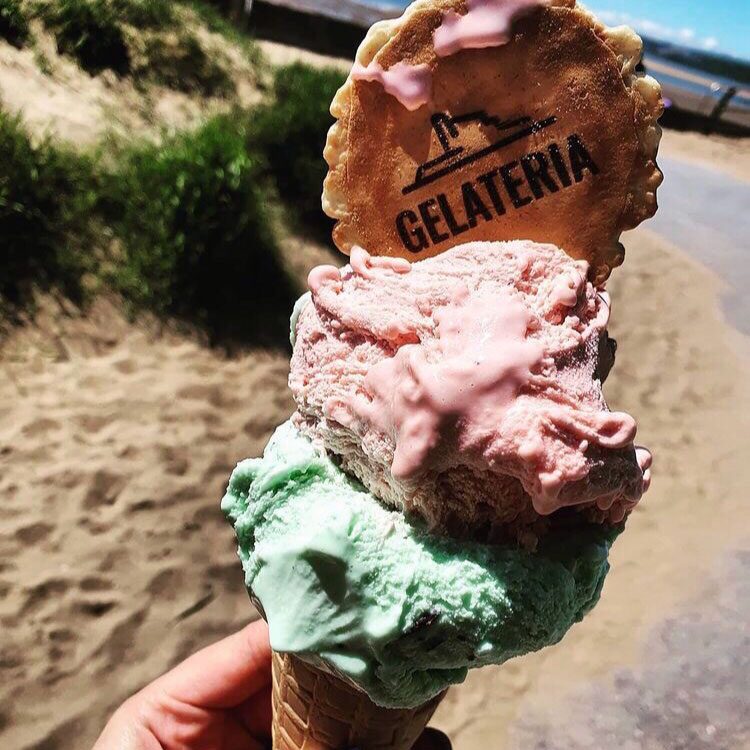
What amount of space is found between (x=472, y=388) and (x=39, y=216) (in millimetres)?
3447

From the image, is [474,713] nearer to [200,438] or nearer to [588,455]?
[200,438]

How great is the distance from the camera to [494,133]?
1.07 m

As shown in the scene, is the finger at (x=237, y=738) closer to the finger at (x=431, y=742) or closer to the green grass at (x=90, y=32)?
the finger at (x=431, y=742)

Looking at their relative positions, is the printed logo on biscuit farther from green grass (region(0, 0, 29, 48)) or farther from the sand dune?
green grass (region(0, 0, 29, 48))

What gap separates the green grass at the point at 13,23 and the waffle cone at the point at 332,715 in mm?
4578

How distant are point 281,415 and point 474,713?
171cm

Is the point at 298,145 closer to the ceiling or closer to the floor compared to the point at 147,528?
closer to the ceiling

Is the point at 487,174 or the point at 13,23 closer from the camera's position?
the point at 487,174

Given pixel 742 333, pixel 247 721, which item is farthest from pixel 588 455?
pixel 742 333

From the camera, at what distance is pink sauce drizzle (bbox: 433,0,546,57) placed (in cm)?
100

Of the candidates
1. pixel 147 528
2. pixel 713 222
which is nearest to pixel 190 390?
pixel 147 528

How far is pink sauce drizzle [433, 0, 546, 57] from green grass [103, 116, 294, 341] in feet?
10.1

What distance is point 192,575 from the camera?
3033mm

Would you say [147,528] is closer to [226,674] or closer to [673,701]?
[226,674]
